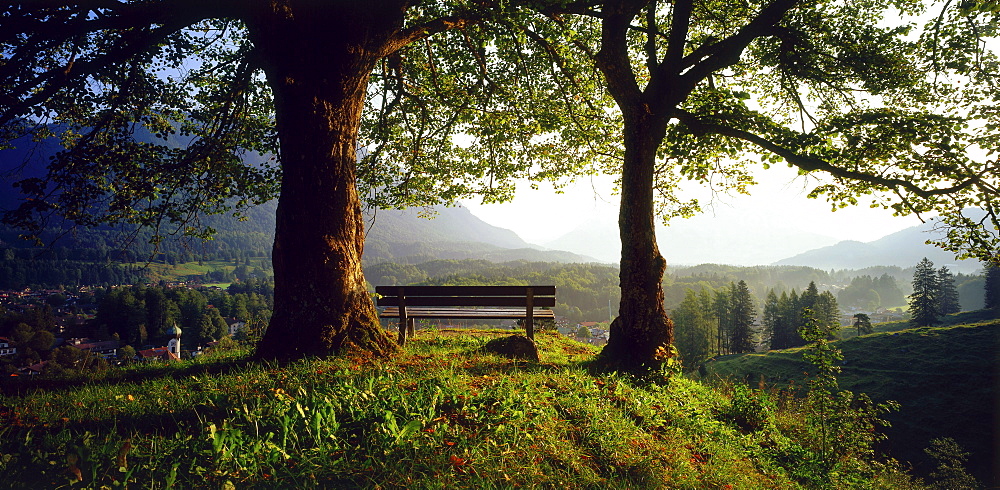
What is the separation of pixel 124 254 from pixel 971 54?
1449 cm

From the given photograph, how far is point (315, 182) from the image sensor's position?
543 centimetres

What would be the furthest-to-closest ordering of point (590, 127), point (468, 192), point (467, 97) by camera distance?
point (468, 192) < point (590, 127) < point (467, 97)

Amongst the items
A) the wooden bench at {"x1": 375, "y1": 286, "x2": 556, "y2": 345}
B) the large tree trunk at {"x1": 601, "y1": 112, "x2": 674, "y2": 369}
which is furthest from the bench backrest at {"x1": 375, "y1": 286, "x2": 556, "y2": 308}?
the large tree trunk at {"x1": 601, "y1": 112, "x2": 674, "y2": 369}

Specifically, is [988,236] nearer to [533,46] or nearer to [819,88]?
[819,88]

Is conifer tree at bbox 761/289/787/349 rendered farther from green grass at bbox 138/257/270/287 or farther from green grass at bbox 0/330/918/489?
green grass at bbox 138/257/270/287

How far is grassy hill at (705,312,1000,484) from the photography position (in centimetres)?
2184

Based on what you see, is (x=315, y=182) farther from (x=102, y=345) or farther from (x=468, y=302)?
(x=102, y=345)

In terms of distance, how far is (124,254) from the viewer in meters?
6.39

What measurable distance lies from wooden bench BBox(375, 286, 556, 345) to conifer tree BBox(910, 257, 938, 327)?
254 ft

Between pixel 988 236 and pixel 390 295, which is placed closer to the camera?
pixel 988 236

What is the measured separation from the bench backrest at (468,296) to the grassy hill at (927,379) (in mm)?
10695

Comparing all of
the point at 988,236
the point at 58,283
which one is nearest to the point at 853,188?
the point at 988,236

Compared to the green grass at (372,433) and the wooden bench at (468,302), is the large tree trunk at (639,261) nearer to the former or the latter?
the wooden bench at (468,302)

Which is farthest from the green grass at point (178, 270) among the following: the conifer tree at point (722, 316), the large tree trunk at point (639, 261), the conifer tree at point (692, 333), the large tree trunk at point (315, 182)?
the large tree trunk at point (639, 261)
